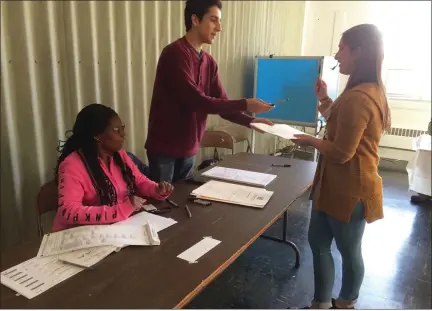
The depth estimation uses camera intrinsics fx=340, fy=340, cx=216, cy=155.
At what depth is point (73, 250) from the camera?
1.05 m

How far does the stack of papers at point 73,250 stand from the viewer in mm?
908

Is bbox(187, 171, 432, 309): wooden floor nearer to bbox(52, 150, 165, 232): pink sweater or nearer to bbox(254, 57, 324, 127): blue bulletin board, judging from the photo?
bbox(52, 150, 165, 232): pink sweater

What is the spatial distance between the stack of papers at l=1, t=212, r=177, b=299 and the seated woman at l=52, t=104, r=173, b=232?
59 mm

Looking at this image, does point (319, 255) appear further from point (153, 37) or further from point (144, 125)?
point (153, 37)

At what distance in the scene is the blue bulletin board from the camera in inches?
149

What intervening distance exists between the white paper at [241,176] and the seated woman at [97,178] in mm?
451

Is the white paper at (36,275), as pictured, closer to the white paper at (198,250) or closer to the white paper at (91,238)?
the white paper at (91,238)

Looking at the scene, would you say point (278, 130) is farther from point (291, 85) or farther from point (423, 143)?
point (423, 143)

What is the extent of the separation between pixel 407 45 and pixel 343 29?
102 cm

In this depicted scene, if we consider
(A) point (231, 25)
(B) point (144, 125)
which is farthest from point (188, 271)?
(A) point (231, 25)

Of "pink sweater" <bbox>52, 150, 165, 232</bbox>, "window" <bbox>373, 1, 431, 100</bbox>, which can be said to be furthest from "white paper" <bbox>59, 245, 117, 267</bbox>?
"window" <bbox>373, 1, 431, 100</bbox>

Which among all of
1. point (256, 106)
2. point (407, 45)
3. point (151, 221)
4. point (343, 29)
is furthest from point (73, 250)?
point (407, 45)

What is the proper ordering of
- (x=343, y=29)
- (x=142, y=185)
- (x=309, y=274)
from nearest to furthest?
(x=142, y=185), (x=309, y=274), (x=343, y=29)

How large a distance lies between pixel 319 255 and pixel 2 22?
6.34ft
